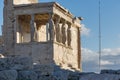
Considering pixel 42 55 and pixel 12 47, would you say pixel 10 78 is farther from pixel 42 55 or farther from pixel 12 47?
pixel 12 47

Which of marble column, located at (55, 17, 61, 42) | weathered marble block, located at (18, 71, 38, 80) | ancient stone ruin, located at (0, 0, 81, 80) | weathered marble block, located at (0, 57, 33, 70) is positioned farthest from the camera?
marble column, located at (55, 17, 61, 42)

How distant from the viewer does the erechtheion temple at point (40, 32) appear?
96.7ft

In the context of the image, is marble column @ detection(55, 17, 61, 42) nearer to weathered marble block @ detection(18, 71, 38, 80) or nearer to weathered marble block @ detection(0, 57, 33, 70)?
weathered marble block @ detection(0, 57, 33, 70)

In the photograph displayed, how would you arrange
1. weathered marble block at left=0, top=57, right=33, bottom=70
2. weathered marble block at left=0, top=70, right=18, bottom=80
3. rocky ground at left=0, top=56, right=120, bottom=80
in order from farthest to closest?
weathered marble block at left=0, top=57, right=33, bottom=70 < rocky ground at left=0, top=56, right=120, bottom=80 < weathered marble block at left=0, top=70, right=18, bottom=80

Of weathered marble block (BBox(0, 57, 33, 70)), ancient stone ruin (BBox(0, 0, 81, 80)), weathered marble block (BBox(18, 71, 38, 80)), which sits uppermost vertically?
ancient stone ruin (BBox(0, 0, 81, 80))

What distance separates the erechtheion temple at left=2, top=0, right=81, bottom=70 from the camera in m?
29.5

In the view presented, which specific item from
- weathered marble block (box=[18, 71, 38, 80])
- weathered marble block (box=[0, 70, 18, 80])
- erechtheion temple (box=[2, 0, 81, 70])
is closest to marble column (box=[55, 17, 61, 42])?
erechtheion temple (box=[2, 0, 81, 70])

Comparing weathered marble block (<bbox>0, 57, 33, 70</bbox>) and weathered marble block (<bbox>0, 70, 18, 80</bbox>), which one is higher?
weathered marble block (<bbox>0, 57, 33, 70</bbox>)

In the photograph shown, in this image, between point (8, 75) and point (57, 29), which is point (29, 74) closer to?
point (8, 75)

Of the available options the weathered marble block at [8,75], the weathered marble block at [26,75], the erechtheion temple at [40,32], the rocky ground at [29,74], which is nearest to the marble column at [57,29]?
the erechtheion temple at [40,32]

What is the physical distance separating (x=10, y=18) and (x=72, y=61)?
6919 millimetres

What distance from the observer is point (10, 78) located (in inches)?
294

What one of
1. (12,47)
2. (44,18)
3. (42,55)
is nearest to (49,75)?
(42,55)

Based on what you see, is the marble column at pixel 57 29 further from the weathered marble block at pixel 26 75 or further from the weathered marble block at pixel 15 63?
the weathered marble block at pixel 26 75
